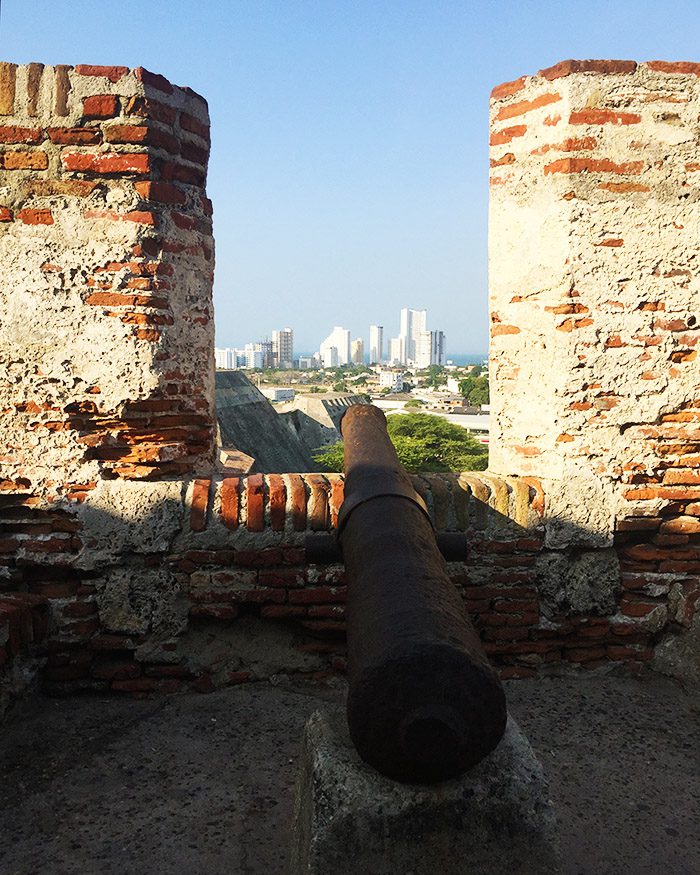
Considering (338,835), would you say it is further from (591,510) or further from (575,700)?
(591,510)

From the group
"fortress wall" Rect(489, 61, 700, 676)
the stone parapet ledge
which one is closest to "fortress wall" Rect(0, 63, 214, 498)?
the stone parapet ledge

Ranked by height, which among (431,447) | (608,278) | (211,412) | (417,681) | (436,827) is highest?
(608,278)

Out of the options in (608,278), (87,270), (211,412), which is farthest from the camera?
(211,412)

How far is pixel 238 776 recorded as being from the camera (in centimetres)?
265

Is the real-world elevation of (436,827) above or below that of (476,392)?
below

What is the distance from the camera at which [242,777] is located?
104 inches

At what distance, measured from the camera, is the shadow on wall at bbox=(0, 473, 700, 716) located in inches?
127

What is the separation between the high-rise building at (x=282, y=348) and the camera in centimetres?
17738

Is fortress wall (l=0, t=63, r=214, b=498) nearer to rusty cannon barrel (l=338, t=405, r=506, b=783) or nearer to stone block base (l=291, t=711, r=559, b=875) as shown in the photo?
rusty cannon barrel (l=338, t=405, r=506, b=783)

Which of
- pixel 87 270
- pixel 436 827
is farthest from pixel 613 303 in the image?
pixel 436 827

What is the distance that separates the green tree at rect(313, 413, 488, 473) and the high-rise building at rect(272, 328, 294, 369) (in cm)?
14883

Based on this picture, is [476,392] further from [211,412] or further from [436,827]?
[436,827]

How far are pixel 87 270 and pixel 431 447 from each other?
996 inches

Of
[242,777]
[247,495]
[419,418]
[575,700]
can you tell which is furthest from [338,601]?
[419,418]
